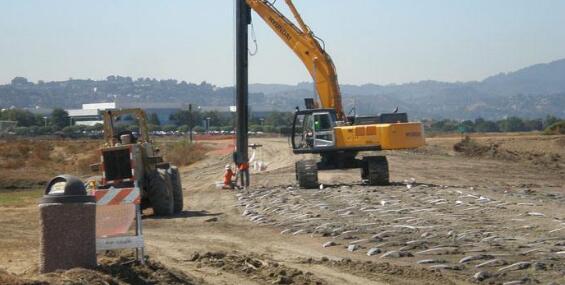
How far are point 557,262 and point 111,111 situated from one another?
1393 cm

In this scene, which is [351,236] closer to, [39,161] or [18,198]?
[18,198]

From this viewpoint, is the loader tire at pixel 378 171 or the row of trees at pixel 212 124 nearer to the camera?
the loader tire at pixel 378 171

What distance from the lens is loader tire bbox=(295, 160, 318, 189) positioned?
2870 cm

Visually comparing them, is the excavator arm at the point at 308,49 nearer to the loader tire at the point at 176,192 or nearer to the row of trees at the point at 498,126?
the loader tire at the point at 176,192

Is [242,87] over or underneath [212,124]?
over

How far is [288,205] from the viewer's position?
22.5 meters

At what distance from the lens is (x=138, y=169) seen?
860 inches

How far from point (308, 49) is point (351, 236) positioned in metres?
16.3

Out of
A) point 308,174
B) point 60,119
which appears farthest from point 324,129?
point 60,119

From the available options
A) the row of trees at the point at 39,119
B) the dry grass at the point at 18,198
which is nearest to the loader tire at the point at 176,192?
the dry grass at the point at 18,198

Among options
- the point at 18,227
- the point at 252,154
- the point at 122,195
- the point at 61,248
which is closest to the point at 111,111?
the point at 18,227

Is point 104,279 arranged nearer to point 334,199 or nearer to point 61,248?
point 61,248

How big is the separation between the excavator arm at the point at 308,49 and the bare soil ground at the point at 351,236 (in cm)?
325

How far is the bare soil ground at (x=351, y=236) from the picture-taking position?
1161 centimetres
